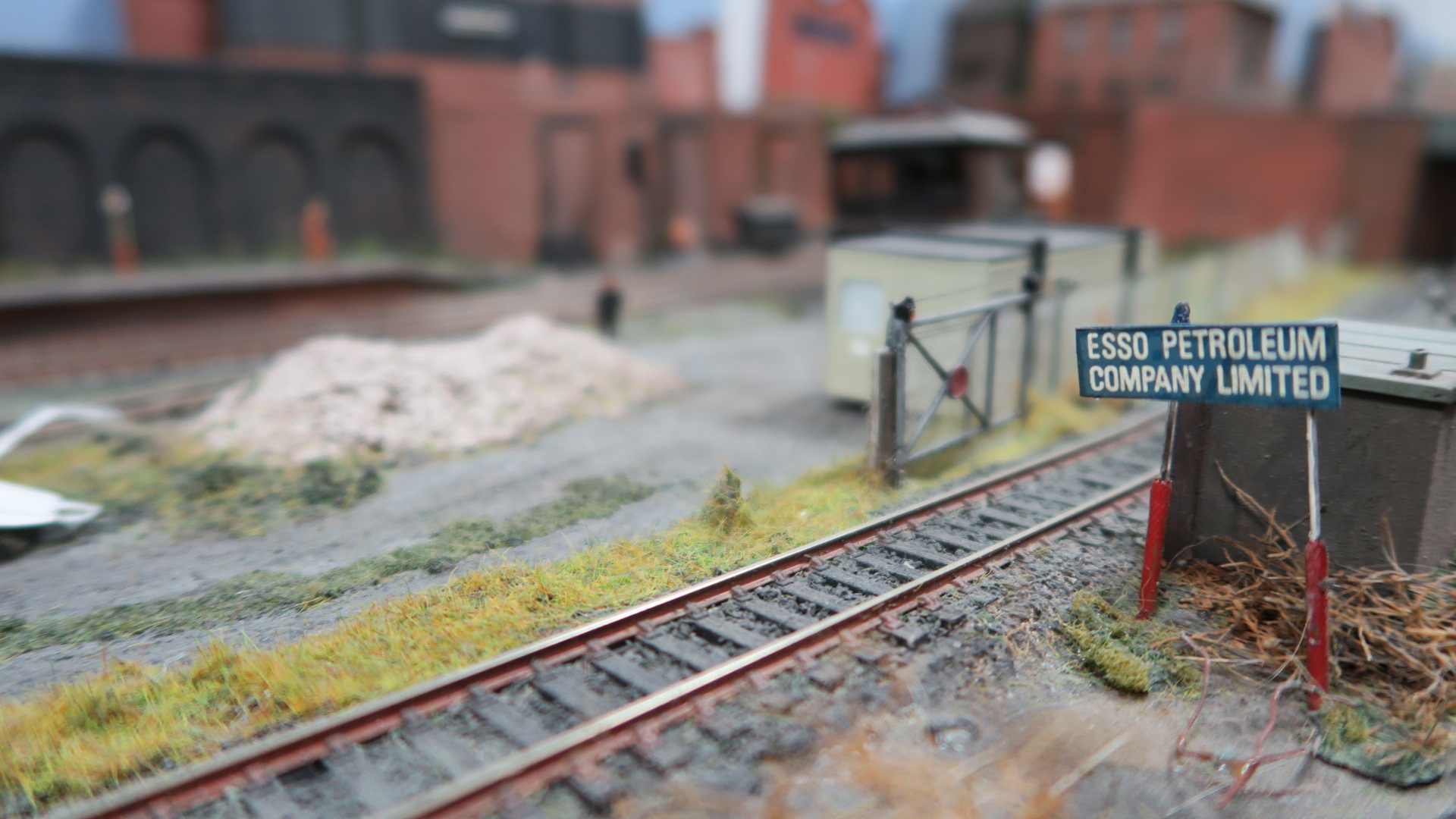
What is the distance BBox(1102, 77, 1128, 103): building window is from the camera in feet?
117

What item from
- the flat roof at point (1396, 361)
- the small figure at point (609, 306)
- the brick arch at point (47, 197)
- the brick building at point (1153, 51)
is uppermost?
the brick building at point (1153, 51)

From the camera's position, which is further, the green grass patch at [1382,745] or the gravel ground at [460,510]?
the gravel ground at [460,510]

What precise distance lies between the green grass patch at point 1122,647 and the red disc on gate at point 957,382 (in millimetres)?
3641

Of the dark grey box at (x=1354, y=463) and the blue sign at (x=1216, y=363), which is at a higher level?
the blue sign at (x=1216, y=363)

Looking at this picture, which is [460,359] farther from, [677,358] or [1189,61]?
[1189,61]

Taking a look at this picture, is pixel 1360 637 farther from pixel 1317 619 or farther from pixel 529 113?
pixel 529 113

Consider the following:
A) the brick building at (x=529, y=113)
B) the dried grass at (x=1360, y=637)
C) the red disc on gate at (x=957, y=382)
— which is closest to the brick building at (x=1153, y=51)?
the brick building at (x=529, y=113)

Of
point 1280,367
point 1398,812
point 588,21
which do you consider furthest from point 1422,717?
point 588,21

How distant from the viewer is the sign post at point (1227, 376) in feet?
17.5

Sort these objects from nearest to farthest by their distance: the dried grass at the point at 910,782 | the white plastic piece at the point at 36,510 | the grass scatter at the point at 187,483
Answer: the dried grass at the point at 910,782 < the white plastic piece at the point at 36,510 < the grass scatter at the point at 187,483

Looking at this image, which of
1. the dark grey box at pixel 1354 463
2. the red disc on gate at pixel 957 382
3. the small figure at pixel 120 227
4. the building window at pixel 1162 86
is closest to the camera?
the dark grey box at pixel 1354 463

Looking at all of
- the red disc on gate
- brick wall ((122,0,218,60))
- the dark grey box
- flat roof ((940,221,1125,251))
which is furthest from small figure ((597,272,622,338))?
brick wall ((122,0,218,60))

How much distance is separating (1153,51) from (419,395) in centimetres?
3375

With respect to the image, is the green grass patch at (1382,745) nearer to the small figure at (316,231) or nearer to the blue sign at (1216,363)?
the blue sign at (1216,363)
